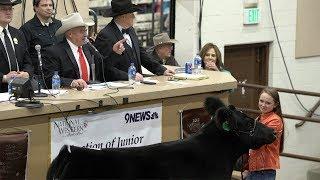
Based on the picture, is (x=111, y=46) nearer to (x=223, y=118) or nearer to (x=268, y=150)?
(x=268, y=150)

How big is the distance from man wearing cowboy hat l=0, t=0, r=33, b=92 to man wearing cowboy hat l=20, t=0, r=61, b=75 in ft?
0.97

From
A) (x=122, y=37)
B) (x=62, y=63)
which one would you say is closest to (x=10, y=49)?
(x=62, y=63)

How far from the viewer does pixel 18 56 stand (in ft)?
19.9

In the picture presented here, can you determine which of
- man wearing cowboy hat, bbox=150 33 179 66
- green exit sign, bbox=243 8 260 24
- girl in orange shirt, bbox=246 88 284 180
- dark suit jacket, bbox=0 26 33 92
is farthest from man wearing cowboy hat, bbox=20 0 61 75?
green exit sign, bbox=243 8 260 24

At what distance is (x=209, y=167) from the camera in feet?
16.2

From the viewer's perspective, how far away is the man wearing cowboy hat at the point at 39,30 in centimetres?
646

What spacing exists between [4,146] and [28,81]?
513 mm

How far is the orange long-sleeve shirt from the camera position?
222 inches

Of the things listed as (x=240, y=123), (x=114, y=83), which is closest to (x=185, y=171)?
(x=240, y=123)

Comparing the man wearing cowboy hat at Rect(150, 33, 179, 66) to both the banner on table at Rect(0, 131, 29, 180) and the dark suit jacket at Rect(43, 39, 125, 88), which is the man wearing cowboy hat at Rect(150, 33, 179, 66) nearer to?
the dark suit jacket at Rect(43, 39, 125, 88)

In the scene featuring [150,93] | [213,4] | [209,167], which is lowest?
[209,167]

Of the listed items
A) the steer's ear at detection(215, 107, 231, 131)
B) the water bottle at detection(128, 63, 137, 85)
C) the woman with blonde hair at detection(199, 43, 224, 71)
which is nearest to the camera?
the steer's ear at detection(215, 107, 231, 131)

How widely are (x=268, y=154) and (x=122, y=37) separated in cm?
186

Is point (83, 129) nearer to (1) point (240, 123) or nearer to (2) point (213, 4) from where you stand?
(1) point (240, 123)
